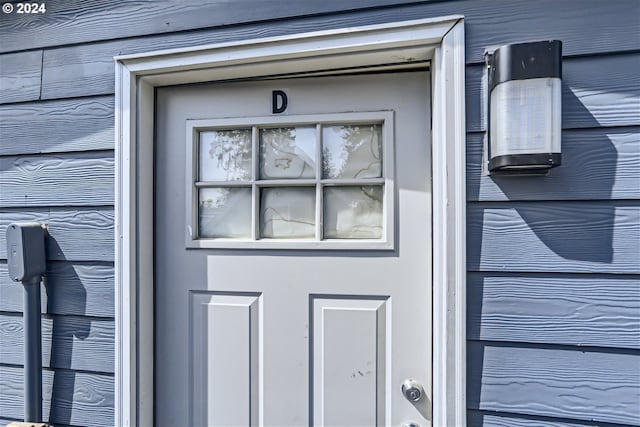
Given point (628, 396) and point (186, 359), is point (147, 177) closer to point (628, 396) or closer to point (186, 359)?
point (186, 359)

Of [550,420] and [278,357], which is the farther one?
[278,357]

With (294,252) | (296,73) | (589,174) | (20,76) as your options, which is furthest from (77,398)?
(589,174)

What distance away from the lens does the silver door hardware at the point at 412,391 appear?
42.8 inches

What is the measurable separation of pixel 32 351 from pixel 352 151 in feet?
3.98

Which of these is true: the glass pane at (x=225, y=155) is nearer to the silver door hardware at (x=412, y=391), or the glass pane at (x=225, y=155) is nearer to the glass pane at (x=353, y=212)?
the glass pane at (x=353, y=212)

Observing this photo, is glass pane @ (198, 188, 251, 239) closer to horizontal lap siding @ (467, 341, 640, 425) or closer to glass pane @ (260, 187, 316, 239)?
glass pane @ (260, 187, 316, 239)

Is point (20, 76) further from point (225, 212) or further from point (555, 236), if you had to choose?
point (555, 236)

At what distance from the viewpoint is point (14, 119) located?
4.25ft

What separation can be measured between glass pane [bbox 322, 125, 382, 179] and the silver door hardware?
63cm

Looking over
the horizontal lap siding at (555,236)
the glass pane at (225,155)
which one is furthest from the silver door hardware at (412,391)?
the glass pane at (225,155)

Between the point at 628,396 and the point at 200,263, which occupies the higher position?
the point at 200,263

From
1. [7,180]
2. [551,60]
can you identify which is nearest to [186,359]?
[7,180]

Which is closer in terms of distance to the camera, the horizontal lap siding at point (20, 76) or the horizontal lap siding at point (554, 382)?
the horizontal lap siding at point (554, 382)

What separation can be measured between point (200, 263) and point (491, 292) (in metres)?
0.89
